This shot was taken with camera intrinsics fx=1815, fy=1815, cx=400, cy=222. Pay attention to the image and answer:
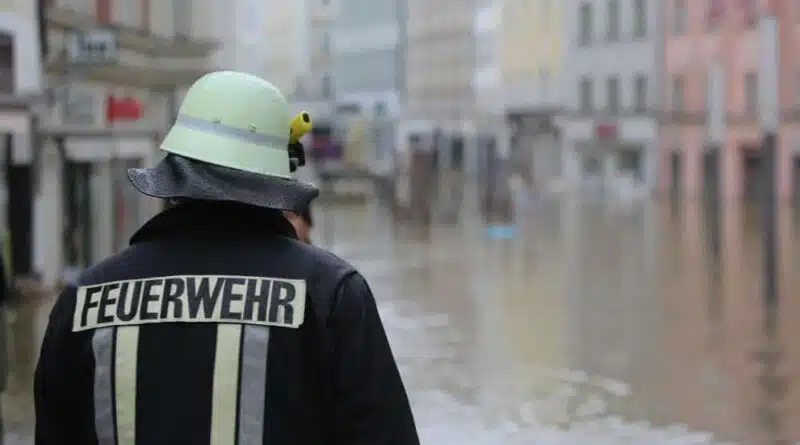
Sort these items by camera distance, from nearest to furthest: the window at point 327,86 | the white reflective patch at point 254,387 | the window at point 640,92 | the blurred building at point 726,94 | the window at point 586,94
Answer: the white reflective patch at point 254,387
the blurred building at point 726,94
the window at point 640,92
the window at point 586,94
the window at point 327,86

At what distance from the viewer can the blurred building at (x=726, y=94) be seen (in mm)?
53219

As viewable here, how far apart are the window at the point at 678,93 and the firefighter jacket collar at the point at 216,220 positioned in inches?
2378

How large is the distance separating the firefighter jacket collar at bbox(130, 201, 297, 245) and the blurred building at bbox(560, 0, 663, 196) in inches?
2345

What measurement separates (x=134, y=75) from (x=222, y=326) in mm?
25298

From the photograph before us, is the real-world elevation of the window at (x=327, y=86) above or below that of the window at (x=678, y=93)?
above

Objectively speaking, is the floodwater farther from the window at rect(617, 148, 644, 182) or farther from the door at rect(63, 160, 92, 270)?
the window at rect(617, 148, 644, 182)

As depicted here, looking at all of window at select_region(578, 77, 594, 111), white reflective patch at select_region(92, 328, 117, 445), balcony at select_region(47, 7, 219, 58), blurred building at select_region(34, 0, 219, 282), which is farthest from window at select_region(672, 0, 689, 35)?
white reflective patch at select_region(92, 328, 117, 445)

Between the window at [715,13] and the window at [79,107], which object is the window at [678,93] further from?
the window at [79,107]

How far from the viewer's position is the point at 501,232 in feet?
130

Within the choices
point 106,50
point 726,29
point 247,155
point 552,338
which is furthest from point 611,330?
point 726,29

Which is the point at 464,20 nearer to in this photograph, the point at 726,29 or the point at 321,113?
the point at 321,113

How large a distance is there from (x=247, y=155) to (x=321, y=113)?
101064 millimetres

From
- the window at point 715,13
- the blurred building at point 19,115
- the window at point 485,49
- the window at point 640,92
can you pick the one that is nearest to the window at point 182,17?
the blurred building at point 19,115

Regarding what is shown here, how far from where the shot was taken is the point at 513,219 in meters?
45.8
